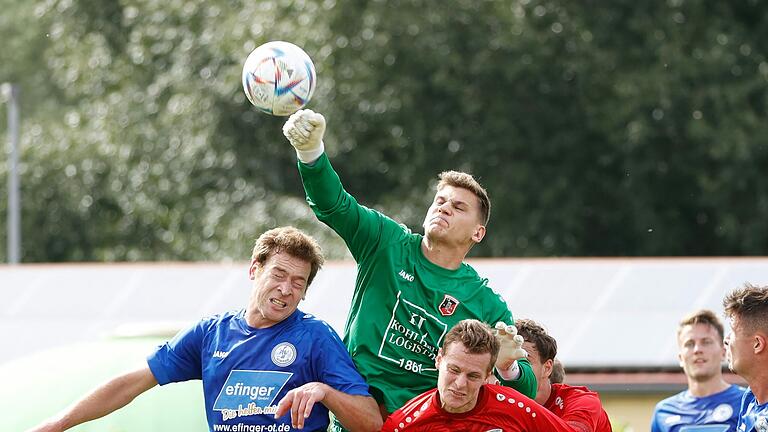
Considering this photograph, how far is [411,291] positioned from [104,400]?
1540 millimetres

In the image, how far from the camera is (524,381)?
21.1 feet

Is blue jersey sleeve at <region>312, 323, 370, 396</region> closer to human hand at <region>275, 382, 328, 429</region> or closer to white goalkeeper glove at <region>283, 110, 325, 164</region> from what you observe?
human hand at <region>275, 382, 328, 429</region>

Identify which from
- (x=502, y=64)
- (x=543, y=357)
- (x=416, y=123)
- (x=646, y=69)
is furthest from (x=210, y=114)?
(x=543, y=357)

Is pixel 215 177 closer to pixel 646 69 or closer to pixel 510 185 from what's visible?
pixel 510 185

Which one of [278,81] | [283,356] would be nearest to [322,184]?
[278,81]

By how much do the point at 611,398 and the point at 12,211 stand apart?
1479 centimetres

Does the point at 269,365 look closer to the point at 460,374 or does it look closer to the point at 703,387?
the point at 460,374

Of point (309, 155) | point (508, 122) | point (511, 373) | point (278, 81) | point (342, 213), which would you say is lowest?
point (511, 373)

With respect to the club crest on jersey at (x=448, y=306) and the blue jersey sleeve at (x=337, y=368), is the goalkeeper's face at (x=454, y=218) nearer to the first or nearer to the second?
the club crest on jersey at (x=448, y=306)

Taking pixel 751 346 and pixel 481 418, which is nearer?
pixel 481 418

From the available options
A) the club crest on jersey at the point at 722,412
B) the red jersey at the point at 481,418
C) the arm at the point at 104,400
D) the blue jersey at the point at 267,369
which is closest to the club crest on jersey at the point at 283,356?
the blue jersey at the point at 267,369

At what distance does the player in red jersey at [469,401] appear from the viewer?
601 cm

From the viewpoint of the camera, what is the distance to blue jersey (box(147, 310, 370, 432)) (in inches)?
245

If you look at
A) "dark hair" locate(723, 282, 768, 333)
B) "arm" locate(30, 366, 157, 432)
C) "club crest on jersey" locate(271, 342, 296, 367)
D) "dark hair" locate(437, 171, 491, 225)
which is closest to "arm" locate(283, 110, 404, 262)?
"dark hair" locate(437, 171, 491, 225)
